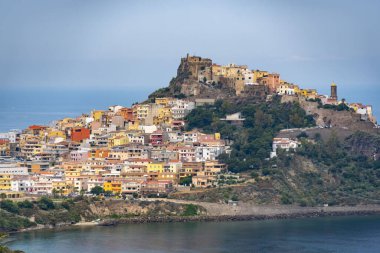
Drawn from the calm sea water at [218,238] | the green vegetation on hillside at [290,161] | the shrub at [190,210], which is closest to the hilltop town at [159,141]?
the green vegetation on hillside at [290,161]

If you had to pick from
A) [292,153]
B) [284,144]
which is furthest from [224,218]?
[284,144]

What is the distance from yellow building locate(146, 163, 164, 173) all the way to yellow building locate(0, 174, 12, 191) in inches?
175

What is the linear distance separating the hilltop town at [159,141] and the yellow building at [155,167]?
0.03 meters

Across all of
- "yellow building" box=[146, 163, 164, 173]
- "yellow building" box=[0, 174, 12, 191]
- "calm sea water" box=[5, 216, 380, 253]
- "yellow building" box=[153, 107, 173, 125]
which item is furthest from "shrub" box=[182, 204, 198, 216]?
"yellow building" box=[153, 107, 173, 125]

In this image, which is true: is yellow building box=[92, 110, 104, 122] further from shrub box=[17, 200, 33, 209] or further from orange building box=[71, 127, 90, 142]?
shrub box=[17, 200, 33, 209]

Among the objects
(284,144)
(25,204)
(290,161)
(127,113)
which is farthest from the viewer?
(127,113)

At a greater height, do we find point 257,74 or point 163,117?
point 257,74

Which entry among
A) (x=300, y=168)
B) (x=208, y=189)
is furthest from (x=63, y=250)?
(x=300, y=168)

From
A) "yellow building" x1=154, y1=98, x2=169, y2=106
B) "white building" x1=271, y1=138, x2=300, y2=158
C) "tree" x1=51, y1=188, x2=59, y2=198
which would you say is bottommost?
"tree" x1=51, y1=188, x2=59, y2=198

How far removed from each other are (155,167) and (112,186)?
1.74 metres

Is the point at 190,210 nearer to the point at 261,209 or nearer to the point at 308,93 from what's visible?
the point at 261,209

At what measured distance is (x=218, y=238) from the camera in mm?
42938

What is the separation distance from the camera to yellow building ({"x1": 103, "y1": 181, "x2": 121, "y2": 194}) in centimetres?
4847

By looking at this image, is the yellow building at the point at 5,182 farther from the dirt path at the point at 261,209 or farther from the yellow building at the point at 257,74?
the yellow building at the point at 257,74
